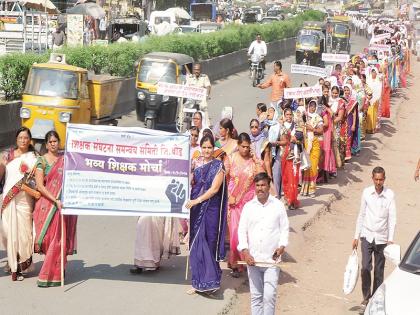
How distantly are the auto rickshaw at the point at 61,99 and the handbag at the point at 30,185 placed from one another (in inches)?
275

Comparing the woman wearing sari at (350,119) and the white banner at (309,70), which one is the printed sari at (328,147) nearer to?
the woman wearing sari at (350,119)

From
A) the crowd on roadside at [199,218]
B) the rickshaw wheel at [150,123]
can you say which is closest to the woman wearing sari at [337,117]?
the rickshaw wheel at [150,123]

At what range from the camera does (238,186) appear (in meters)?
10.1

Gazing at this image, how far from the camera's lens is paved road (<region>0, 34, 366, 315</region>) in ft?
28.9

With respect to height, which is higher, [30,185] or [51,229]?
[30,185]

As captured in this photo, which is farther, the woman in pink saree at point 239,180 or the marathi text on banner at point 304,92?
the marathi text on banner at point 304,92

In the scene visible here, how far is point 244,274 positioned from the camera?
10445 mm

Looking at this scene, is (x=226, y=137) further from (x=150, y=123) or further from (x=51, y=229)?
(x=150, y=123)

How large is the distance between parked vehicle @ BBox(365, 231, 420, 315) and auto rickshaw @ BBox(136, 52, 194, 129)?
13.3 metres

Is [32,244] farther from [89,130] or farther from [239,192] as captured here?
[239,192]

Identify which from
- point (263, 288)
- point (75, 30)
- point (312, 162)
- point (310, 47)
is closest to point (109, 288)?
point (263, 288)

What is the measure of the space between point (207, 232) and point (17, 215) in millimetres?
1962

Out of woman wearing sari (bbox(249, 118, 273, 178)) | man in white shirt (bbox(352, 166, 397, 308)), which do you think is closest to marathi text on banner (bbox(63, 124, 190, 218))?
man in white shirt (bbox(352, 166, 397, 308))

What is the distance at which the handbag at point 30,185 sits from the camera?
9.31 metres
